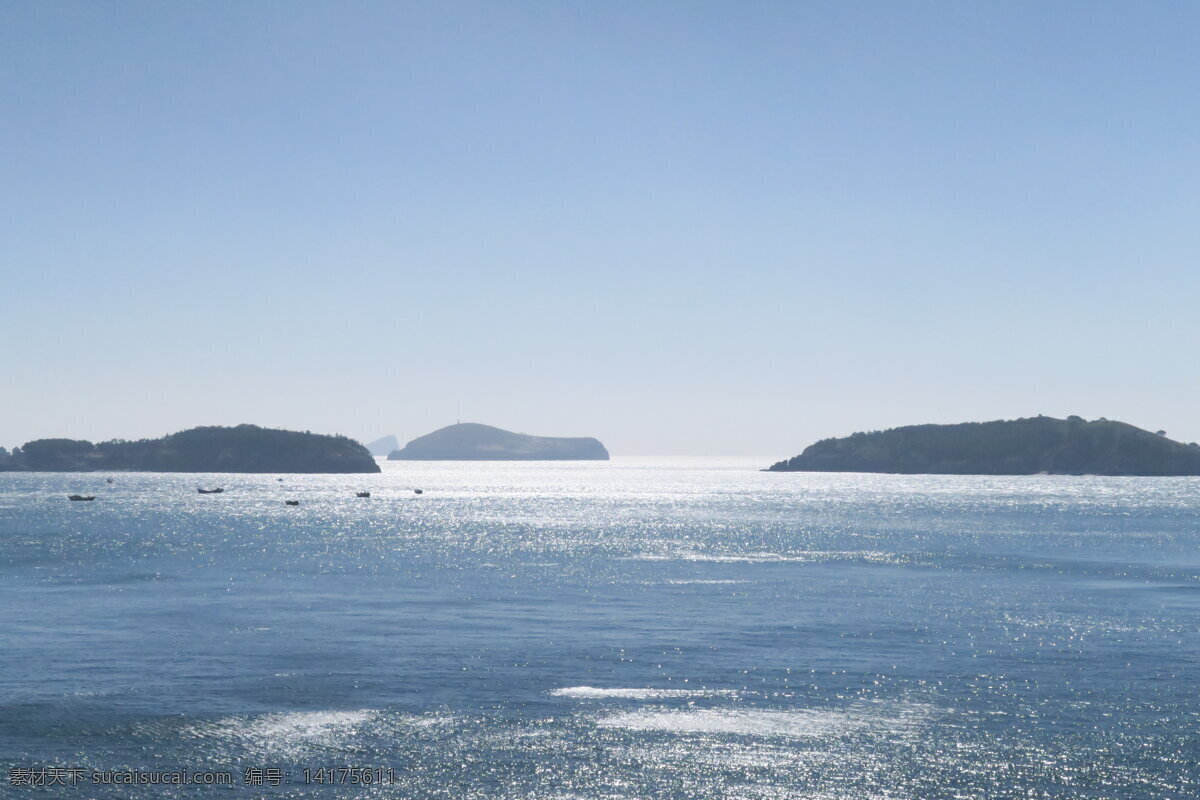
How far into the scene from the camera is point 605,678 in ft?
148

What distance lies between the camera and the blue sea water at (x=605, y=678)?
32250mm

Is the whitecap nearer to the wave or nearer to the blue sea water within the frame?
the blue sea water

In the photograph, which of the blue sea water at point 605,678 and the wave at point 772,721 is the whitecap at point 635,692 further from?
the wave at point 772,721

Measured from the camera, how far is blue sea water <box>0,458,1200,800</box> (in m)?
32.2

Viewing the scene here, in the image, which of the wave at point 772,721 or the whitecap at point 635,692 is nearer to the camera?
the wave at point 772,721

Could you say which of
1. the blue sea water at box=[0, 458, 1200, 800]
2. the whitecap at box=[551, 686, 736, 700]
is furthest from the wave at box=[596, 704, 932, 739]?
the whitecap at box=[551, 686, 736, 700]

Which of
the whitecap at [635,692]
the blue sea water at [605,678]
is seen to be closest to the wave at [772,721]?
the blue sea water at [605,678]

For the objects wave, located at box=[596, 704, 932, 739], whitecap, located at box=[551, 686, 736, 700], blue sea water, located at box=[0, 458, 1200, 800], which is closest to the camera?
blue sea water, located at box=[0, 458, 1200, 800]

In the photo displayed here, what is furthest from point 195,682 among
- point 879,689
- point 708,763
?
point 879,689

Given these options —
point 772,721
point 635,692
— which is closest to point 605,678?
point 635,692

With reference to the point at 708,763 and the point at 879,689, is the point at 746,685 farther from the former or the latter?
the point at 708,763

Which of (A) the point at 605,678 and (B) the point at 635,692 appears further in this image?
(A) the point at 605,678

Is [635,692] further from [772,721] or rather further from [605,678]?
[772,721]

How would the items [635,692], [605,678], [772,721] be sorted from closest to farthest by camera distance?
[772,721] → [635,692] → [605,678]
